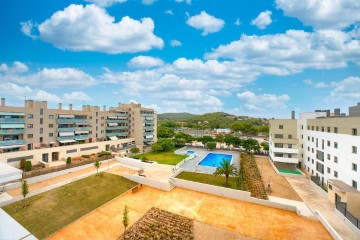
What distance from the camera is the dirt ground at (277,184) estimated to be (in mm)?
28169

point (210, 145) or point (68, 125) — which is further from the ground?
point (68, 125)

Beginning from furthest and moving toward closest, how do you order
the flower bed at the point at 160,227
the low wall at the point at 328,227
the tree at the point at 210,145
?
the tree at the point at 210,145
the flower bed at the point at 160,227
the low wall at the point at 328,227

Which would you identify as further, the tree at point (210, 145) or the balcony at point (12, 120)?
the tree at point (210, 145)

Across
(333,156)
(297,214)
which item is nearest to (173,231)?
(297,214)

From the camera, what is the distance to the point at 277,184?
32500 mm

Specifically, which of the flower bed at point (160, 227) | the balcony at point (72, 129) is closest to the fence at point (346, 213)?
the flower bed at point (160, 227)

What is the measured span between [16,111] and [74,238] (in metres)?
32.8

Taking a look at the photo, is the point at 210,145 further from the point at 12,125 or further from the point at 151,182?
the point at 12,125

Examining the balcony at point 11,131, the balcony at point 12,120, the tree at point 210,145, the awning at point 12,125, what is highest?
the balcony at point 12,120

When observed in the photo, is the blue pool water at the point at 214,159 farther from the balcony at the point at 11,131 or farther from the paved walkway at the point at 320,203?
the balcony at the point at 11,131

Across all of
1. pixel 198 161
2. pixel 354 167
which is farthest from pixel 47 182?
pixel 354 167

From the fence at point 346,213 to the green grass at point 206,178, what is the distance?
1275 centimetres

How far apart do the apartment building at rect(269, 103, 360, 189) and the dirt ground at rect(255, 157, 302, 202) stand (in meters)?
3.50

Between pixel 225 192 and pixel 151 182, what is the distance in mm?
11846
